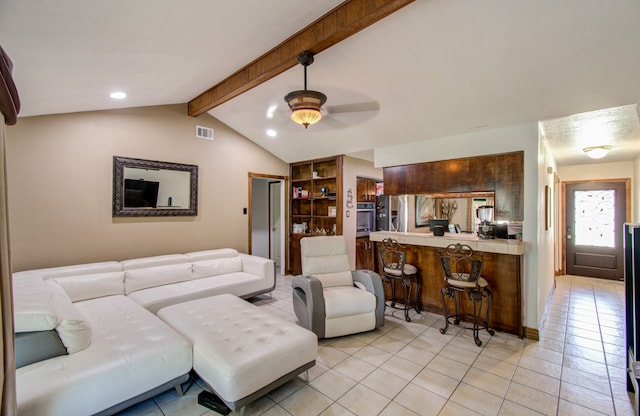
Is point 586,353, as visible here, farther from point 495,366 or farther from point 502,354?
point 495,366

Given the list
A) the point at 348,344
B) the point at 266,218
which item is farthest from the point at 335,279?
the point at 266,218

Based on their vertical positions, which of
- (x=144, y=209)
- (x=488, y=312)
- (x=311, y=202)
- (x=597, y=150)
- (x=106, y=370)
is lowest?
(x=488, y=312)

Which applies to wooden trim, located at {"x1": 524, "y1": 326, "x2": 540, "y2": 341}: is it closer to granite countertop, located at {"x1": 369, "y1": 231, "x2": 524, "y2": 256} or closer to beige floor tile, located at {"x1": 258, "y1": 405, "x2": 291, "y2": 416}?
granite countertop, located at {"x1": 369, "y1": 231, "x2": 524, "y2": 256}

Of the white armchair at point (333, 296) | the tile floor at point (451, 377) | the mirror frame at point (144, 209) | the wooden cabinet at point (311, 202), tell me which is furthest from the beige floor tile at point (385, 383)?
the mirror frame at point (144, 209)

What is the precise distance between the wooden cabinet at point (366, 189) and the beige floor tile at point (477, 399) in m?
4.20

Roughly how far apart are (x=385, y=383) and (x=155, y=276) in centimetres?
304

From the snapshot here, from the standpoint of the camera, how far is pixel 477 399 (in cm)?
223

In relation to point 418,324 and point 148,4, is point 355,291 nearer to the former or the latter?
point 418,324

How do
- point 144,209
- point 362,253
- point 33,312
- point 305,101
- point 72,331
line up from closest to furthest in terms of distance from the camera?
point 33,312 → point 72,331 → point 305,101 → point 144,209 → point 362,253

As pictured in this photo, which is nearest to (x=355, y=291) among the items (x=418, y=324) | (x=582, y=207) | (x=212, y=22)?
(x=418, y=324)

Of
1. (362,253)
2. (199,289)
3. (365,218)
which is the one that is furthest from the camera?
(365,218)

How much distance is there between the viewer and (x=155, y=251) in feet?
14.1

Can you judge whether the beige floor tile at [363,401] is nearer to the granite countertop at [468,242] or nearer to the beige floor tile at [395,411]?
the beige floor tile at [395,411]

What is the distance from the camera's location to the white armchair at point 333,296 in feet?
10.1
